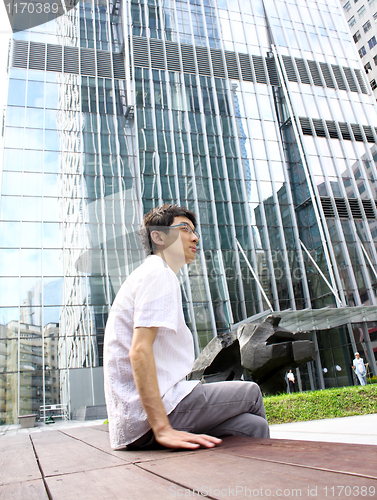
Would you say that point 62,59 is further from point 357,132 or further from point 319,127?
point 357,132

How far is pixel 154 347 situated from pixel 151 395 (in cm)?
23

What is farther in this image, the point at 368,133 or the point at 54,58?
the point at 368,133

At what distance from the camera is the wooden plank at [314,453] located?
3.06 feet

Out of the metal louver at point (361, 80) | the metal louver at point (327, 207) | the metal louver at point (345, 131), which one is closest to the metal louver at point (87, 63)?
the metal louver at point (345, 131)

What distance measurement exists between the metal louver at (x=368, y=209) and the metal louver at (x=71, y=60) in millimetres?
21577

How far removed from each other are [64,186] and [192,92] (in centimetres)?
1105

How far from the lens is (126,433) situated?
1664 millimetres

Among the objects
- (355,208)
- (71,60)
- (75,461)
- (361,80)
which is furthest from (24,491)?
(361,80)

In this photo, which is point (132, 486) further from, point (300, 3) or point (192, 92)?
point (300, 3)

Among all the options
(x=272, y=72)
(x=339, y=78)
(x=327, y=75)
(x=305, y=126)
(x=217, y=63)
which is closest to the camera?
(x=305, y=126)

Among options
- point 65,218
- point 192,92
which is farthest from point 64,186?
point 192,92

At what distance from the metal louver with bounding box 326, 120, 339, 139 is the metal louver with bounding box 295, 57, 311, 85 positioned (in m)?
3.70

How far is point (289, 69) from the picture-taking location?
28.9 m

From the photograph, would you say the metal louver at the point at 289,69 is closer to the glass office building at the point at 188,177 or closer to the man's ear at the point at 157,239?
the glass office building at the point at 188,177
